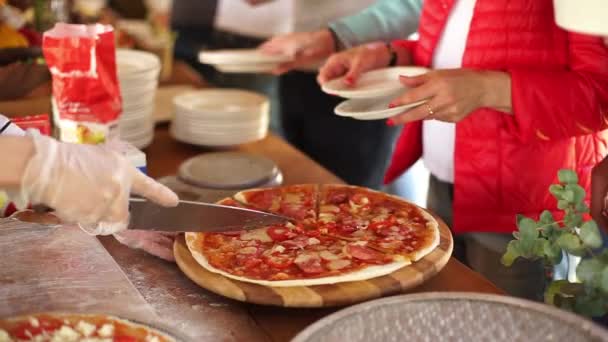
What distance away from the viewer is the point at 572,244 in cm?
111

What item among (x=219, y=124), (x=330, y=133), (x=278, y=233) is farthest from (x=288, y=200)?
(x=330, y=133)

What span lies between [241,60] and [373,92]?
501 millimetres

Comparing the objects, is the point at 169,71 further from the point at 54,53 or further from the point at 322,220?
the point at 322,220

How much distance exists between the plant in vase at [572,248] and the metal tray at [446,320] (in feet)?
0.22

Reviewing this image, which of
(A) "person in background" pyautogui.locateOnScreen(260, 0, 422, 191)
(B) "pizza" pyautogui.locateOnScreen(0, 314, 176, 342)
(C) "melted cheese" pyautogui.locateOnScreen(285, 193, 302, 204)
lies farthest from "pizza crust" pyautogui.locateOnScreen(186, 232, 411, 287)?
(A) "person in background" pyautogui.locateOnScreen(260, 0, 422, 191)

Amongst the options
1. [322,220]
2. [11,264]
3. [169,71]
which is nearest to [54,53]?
[11,264]

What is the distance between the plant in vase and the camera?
1.09 metres

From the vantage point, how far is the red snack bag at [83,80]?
172 cm

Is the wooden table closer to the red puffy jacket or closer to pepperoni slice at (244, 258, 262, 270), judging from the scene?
pepperoni slice at (244, 258, 262, 270)

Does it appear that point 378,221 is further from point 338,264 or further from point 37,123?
point 37,123

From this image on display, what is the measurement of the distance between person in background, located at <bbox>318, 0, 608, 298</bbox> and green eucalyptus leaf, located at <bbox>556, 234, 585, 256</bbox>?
52cm

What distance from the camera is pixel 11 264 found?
54.6 inches

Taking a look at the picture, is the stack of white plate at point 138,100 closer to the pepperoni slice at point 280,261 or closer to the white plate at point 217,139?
the white plate at point 217,139

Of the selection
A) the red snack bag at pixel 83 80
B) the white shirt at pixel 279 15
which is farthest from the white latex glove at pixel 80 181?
the white shirt at pixel 279 15
